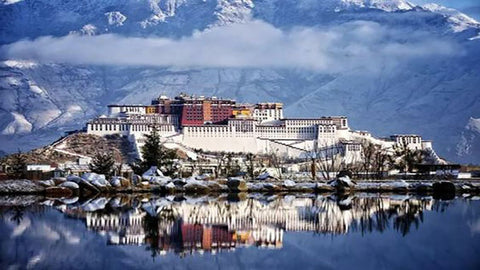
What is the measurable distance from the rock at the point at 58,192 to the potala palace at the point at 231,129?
6674cm

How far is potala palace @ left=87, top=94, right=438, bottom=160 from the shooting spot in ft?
377

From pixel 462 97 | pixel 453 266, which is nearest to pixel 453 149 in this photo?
pixel 462 97

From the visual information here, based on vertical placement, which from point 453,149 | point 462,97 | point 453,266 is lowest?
point 453,266

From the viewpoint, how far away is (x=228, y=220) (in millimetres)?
25594

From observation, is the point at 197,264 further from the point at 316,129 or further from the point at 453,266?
the point at 316,129

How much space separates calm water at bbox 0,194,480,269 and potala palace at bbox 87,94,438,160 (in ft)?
263

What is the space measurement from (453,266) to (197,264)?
494cm

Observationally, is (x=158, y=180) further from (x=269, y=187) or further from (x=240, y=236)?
(x=240, y=236)

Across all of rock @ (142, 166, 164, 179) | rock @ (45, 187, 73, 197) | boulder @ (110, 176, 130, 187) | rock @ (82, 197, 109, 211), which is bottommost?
rock @ (82, 197, 109, 211)

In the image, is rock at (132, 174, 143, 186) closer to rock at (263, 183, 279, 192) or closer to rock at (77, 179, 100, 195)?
rock at (77, 179, 100, 195)

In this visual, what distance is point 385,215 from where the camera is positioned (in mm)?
27000

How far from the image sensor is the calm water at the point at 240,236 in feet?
56.7

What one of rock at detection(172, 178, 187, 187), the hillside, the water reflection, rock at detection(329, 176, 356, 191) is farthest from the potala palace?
the water reflection

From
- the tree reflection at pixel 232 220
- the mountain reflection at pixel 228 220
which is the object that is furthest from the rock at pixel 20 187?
the tree reflection at pixel 232 220
